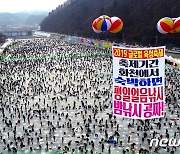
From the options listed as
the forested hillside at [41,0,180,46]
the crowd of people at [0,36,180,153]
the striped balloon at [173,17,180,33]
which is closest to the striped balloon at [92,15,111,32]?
the crowd of people at [0,36,180,153]

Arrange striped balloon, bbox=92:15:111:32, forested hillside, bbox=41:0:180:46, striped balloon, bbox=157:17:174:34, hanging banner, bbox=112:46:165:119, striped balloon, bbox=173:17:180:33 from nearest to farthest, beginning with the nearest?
hanging banner, bbox=112:46:165:119 → striped balloon, bbox=173:17:180:33 → striped balloon, bbox=157:17:174:34 → striped balloon, bbox=92:15:111:32 → forested hillside, bbox=41:0:180:46

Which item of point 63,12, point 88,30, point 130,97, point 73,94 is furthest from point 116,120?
point 63,12

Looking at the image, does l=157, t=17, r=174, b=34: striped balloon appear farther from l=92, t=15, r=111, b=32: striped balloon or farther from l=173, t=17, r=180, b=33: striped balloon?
l=92, t=15, r=111, b=32: striped balloon

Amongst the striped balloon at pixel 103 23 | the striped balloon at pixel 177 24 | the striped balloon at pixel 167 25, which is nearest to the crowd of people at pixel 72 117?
the striped balloon at pixel 167 25

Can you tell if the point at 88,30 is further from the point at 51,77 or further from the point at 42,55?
the point at 51,77

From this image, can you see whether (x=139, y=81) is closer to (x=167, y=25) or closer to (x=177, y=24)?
(x=177, y=24)

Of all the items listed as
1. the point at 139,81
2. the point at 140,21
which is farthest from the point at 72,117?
the point at 140,21
